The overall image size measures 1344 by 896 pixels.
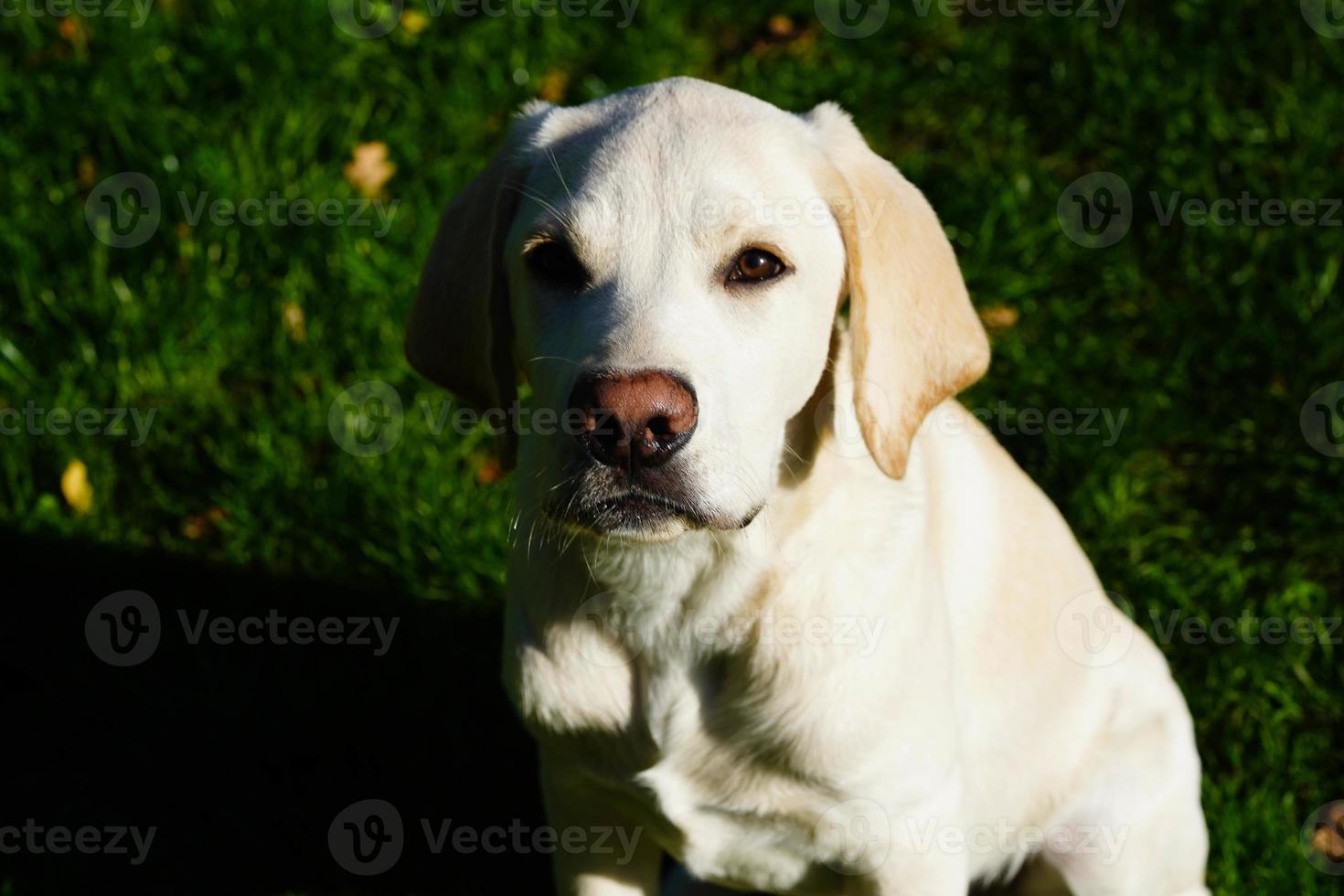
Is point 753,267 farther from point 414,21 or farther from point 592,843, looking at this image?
point 414,21

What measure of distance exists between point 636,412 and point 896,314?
0.68 m

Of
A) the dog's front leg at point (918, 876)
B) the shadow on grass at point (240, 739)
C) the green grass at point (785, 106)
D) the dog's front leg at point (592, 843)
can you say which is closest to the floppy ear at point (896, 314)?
the dog's front leg at point (918, 876)

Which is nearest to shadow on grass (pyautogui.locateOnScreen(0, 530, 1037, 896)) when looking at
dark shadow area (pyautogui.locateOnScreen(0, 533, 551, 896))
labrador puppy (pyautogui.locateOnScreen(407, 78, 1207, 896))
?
dark shadow area (pyautogui.locateOnScreen(0, 533, 551, 896))

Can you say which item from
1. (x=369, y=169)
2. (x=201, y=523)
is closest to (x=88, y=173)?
(x=369, y=169)

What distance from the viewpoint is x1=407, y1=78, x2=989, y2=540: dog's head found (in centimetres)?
279

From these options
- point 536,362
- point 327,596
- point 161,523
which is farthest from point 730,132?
point 161,523

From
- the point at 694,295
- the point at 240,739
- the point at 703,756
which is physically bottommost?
the point at 240,739

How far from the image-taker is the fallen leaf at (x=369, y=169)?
18.7 feet

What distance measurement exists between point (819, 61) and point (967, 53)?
57 centimetres

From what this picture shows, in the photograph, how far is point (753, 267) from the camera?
2.95m

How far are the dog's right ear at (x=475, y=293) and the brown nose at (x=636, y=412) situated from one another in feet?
Answer: 1.88

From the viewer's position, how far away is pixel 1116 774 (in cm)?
380

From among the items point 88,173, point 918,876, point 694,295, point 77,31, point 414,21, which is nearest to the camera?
point 694,295

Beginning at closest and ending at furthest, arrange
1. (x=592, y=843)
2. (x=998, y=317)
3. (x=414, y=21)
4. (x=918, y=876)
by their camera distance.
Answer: (x=918, y=876), (x=592, y=843), (x=998, y=317), (x=414, y=21)
